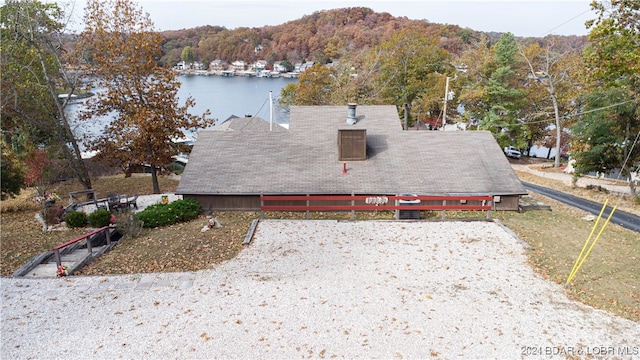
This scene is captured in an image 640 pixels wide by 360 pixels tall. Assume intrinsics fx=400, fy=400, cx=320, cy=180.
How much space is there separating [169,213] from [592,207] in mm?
23064

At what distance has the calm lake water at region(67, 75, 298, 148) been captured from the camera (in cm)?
7794

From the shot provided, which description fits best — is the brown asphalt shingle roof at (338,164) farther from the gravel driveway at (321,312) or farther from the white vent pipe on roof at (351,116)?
the gravel driveway at (321,312)

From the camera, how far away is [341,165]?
20.2 m

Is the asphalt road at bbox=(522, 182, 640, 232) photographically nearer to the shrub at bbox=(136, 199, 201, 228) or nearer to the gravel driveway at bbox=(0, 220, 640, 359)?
the gravel driveway at bbox=(0, 220, 640, 359)

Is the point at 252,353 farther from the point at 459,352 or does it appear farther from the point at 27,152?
the point at 27,152

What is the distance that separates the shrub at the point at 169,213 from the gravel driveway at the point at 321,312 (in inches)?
193

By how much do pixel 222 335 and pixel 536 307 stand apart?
765 cm

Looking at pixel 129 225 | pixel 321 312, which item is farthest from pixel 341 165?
pixel 321 312

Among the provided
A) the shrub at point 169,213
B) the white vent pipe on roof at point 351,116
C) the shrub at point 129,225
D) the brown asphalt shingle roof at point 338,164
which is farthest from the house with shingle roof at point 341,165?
the shrub at point 129,225

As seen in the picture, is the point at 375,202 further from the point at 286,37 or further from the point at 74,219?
the point at 286,37

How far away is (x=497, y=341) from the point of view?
870 cm

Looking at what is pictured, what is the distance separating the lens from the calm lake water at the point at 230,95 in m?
77.9

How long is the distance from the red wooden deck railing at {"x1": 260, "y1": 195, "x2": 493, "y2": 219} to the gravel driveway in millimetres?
3456

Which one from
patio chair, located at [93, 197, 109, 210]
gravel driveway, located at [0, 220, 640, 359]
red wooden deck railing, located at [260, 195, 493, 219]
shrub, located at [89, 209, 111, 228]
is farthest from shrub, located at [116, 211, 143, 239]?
red wooden deck railing, located at [260, 195, 493, 219]
